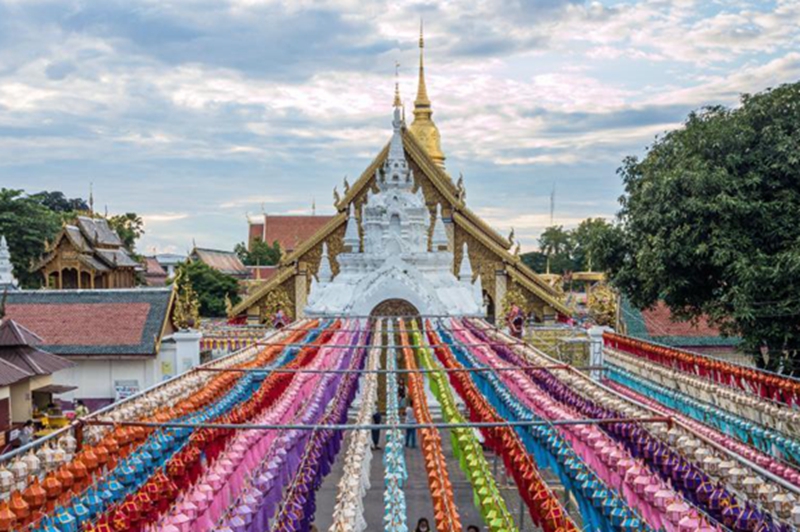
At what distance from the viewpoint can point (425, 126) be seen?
37.2 m

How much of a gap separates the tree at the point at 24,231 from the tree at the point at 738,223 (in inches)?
1297

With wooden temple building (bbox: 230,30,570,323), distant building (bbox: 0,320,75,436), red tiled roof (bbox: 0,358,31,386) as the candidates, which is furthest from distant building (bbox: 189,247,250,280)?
red tiled roof (bbox: 0,358,31,386)

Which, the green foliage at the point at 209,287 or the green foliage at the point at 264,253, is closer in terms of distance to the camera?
the green foliage at the point at 209,287

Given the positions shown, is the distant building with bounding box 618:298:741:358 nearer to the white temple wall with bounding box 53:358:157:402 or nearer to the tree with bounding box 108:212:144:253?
the white temple wall with bounding box 53:358:157:402

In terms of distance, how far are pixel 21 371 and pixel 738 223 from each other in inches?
543

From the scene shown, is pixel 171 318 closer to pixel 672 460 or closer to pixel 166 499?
pixel 166 499

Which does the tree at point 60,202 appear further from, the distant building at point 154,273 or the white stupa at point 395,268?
the white stupa at point 395,268

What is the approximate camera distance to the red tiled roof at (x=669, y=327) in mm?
24062

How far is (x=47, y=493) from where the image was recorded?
661 centimetres

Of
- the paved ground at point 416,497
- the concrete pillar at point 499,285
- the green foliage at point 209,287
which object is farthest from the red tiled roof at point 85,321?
the green foliage at point 209,287

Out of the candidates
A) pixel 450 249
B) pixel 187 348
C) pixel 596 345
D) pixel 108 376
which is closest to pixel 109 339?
pixel 108 376

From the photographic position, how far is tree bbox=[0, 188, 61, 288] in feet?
133

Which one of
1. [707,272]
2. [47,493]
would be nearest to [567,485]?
[47,493]

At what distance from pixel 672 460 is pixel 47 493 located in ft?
18.5
